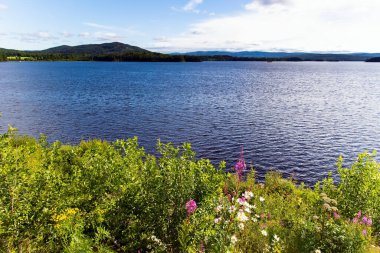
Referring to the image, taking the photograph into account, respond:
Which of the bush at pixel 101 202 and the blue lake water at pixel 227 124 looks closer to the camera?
the bush at pixel 101 202

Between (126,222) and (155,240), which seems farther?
(126,222)

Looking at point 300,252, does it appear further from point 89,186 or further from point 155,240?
point 89,186

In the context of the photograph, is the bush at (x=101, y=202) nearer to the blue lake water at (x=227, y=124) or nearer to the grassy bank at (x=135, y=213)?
the grassy bank at (x=135, y=213)

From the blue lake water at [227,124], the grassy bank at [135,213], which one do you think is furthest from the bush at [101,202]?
the blue lake water at [227,124]

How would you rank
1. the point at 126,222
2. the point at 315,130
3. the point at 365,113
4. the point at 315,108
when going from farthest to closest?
the point at 315,108, the point at 365,113, the point at 315,130, the point at 126,222

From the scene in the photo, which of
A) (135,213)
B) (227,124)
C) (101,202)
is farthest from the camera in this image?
(227,124)

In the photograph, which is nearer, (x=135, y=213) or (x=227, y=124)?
(x=135, y=213)

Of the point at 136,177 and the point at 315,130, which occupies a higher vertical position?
the point at 136,177

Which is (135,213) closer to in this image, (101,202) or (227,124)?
(101,202)

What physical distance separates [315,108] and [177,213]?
198ft

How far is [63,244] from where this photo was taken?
22.9ft

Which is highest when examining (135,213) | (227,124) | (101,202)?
(101,202)

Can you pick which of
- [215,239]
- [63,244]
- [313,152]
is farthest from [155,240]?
[313,152]

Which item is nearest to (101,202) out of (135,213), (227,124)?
(135,213)
